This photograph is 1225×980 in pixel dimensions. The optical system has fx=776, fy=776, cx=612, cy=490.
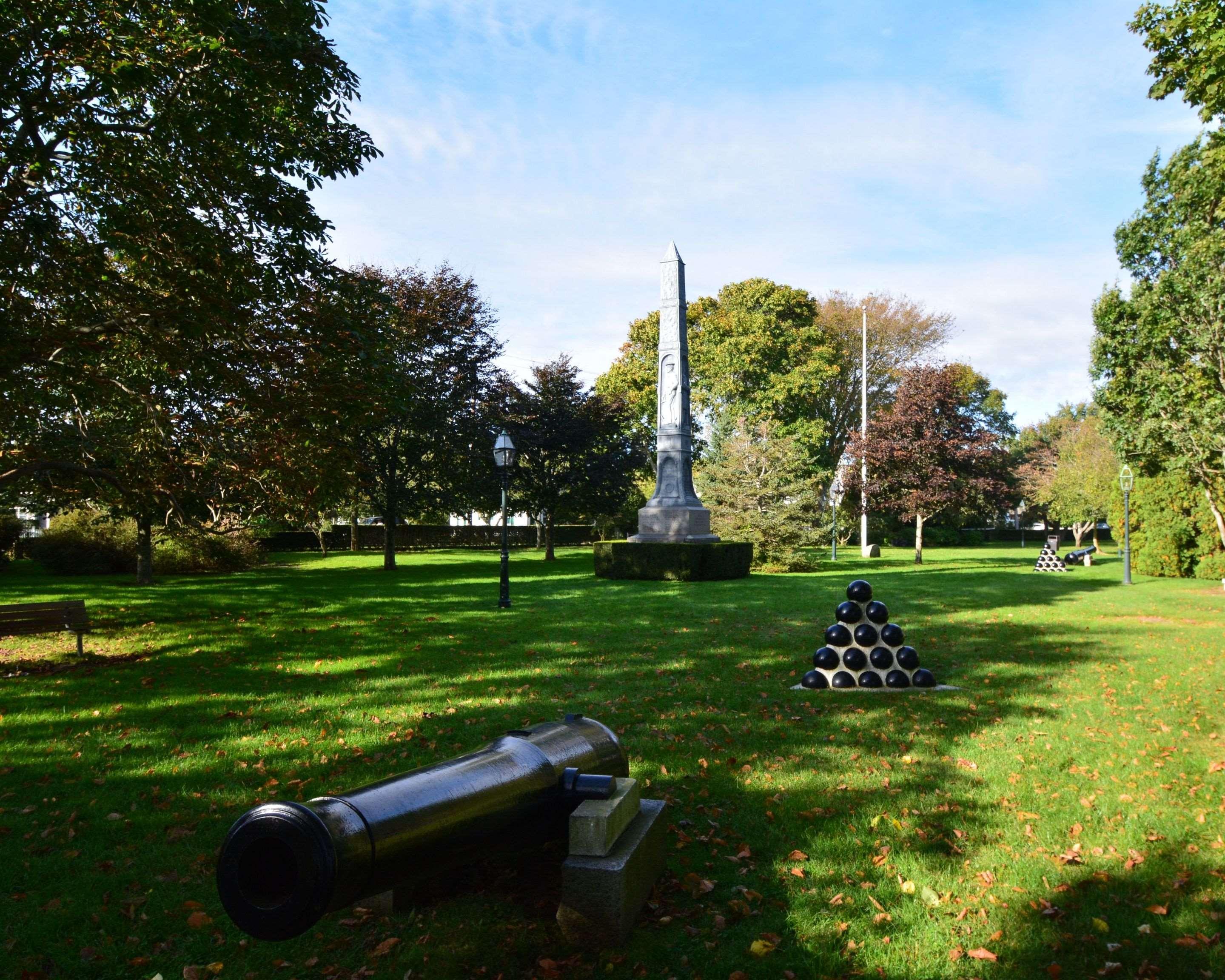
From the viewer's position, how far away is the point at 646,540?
2295 cm

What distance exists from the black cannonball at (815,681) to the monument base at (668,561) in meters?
12.5

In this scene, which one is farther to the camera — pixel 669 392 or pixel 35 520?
pixel 35 520

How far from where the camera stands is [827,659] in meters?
8.34

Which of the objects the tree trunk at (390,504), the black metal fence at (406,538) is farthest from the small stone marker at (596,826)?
the black metal fence at (406,538)

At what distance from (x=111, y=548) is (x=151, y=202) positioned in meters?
18.7

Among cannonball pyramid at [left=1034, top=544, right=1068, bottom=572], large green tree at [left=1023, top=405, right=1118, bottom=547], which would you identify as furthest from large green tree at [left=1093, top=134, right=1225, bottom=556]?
large green tree at [left=1023, top=405, right=1118, bottom=547]

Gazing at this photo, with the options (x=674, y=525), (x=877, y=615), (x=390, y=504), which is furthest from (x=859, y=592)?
(x=390, y=504)

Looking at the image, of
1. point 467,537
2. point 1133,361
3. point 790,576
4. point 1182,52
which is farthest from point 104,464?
point 467,537

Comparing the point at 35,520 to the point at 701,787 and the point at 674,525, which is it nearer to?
the point at 674,525

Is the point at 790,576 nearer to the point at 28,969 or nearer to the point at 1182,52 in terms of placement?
the point at 1182,52

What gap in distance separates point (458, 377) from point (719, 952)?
26524 mm

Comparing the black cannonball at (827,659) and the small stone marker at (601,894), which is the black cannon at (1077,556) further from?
the small stone marker at (601,894)

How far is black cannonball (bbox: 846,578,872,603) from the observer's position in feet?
27.3

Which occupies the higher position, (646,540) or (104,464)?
(104,464)
